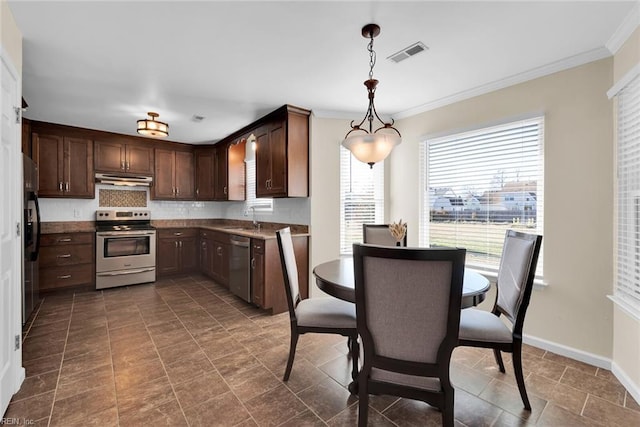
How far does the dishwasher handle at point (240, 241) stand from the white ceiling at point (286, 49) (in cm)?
165

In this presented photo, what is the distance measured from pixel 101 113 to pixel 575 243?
5305 mm

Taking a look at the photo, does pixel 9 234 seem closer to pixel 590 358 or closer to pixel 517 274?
pixel 517 274

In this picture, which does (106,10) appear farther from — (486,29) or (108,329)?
(108,329)

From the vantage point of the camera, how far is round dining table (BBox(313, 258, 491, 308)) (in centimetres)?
164

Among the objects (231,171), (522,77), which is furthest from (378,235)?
(231,171)

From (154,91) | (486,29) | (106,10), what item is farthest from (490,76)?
(154,91)

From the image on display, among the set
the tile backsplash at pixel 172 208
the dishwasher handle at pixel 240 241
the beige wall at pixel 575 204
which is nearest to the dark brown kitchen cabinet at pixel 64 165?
the tile backsplash at pixel 172 208

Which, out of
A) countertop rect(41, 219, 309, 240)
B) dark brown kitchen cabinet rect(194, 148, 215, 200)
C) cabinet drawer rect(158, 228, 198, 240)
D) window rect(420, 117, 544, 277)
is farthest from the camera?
dark brown kitchen cabinet rect(194, 148, 215, 200)

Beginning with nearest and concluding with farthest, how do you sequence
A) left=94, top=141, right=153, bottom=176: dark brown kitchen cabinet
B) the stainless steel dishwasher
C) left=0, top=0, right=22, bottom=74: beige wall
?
1. left=0, top=0, right=22, bottom=74: beige wall
2. the stainless steel dishwasher
3. left=94, top=141, right=153, bottom=176: dark brown kitchen cabinet

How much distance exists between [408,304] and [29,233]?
3.60 m

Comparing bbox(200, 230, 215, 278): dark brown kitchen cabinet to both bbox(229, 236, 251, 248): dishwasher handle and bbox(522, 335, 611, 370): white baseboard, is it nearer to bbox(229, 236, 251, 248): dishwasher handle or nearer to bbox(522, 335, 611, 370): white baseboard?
bbox(229, 236, 251, 248): dishwasher handle

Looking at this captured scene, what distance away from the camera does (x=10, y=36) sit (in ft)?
6.12

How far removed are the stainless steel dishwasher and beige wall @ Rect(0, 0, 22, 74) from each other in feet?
8.15

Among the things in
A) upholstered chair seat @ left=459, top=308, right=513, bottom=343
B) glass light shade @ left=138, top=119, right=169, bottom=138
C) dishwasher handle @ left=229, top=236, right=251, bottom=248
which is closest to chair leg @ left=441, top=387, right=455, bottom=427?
upholstered chair seat @ left=459, top=308, right=513, bottom=343
